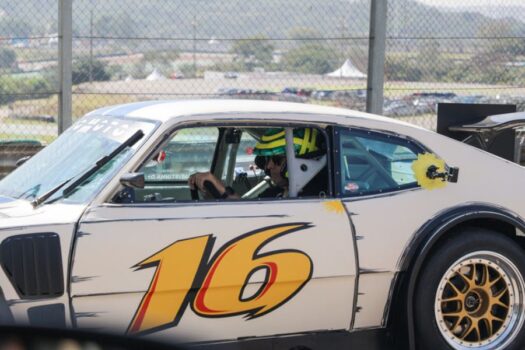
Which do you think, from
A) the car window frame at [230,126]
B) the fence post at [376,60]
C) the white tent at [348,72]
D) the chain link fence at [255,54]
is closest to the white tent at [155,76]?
the chain link fence at [255,54]

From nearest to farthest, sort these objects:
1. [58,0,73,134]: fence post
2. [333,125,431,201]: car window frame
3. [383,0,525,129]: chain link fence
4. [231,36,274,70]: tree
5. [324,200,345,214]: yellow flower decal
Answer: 1. [324,200,345,214]: yellow flower decal
2. [333,125,431,201]: car window frame
3. [58,0,73,134]: fence post
4. [231,36,274,70]: tree
5. [383,0,525,129]: chain link fence

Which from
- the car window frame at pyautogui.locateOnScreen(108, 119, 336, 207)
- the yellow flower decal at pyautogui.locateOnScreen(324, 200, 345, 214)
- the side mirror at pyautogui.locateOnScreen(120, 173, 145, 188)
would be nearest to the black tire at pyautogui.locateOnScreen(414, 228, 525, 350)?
the yellow flower decal at pyautogui.locateOnScreen(324, 200, 345, 214)

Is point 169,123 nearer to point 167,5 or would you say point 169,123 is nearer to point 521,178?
point 521,178

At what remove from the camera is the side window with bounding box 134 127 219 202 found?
580 cm

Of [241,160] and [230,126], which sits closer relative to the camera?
[230,126]

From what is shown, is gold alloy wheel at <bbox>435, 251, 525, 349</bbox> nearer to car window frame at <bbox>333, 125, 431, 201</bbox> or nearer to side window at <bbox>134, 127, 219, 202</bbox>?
car window frame at <bbox>333, 125, 431, 201</bbox>

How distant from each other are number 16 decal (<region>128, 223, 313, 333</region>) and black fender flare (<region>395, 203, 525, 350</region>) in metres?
0.56

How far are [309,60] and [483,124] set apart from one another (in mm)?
2678

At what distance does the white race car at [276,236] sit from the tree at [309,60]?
2.80 metres

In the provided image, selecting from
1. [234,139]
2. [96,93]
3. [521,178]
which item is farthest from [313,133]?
[96,93]

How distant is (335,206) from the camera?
16.5 ft

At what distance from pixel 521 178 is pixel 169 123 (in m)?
1.98

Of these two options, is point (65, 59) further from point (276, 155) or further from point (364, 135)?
point (364, 135)

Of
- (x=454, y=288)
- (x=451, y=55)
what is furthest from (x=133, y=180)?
(x=451, y=55)
